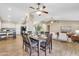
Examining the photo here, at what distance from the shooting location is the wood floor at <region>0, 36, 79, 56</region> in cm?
271

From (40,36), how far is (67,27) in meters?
0.55

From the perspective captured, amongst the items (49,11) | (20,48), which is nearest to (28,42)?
(20,48)

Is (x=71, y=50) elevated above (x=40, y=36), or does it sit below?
below

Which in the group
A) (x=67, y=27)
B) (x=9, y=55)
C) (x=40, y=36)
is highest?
(x=67, y=27)

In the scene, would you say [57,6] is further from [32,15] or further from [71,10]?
[32,15]

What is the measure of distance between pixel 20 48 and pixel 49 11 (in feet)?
3.01

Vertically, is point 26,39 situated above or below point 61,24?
below

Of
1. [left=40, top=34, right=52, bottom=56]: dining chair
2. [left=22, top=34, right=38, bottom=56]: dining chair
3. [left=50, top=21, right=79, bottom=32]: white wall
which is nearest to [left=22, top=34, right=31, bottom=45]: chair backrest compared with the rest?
[left=22, top=34, right=38, bottom=56]: dining chair

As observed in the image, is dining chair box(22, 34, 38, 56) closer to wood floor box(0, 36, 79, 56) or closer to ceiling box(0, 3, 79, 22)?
wood floor box(0, 36, 79, 56)

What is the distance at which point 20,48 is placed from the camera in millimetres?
2725

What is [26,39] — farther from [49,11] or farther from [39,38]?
[49,11]

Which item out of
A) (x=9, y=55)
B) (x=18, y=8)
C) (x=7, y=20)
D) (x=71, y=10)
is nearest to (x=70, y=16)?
(x=71, y=10)

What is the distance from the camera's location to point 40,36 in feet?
8.99

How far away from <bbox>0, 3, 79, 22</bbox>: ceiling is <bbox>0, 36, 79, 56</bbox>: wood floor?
1.45ft
